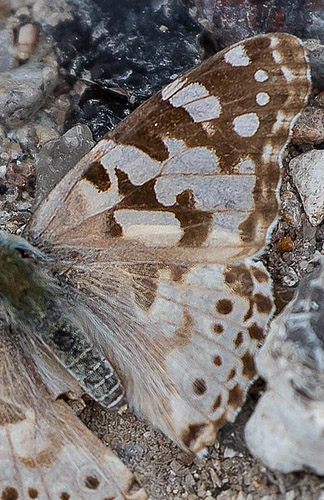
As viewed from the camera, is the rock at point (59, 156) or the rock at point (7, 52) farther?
the rock at point (7, 52)

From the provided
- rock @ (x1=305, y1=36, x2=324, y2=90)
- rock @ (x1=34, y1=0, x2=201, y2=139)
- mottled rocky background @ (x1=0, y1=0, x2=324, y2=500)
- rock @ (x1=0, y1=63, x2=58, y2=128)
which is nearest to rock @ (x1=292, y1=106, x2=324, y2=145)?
mottled rocky background @ (x1=0, y1=0, x2=324, y2=500)

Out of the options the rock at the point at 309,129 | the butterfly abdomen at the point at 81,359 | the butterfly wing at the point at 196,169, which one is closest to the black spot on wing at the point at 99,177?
the butterfly wing at the point at 196,169

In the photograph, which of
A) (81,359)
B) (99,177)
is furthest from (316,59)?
(81,359)

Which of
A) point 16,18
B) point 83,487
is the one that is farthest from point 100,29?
point 83,487

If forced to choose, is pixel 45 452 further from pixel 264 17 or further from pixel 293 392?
pixel 264 17

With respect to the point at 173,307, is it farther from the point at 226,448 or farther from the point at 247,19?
the point at 247,19

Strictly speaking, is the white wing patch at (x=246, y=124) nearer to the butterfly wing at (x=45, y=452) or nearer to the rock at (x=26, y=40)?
the butterfly wing at (x=45, y=452)
